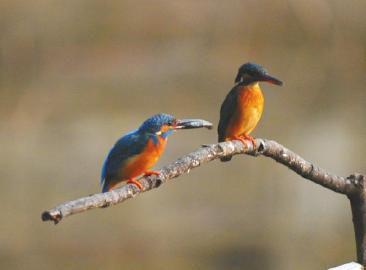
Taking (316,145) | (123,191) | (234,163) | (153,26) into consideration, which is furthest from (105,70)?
(123,191)

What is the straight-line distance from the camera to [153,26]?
6672 mm

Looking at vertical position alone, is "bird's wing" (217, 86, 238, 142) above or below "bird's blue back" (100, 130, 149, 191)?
above

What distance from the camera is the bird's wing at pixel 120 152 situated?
2150 mm

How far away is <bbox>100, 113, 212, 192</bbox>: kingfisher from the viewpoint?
2.14 metres

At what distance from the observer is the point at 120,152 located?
2139 millimetres

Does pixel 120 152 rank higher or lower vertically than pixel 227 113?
lower

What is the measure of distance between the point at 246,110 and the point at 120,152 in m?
0.73

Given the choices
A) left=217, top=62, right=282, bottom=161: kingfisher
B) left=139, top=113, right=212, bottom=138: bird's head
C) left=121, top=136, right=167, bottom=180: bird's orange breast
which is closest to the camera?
left=139, top=113, right=212, bottom=138: bird's head

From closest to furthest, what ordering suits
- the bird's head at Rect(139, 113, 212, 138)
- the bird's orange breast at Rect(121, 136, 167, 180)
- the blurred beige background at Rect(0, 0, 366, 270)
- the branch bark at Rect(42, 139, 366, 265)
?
the branch bark at Rect(42, 139, 366, 265)
the bird's head at Rect(139, 113, 212, 138)
the bird's orange breast at Rect(121, 136, 167, 180)
the blurred beige background at Rect(0, 0, 366, 270)

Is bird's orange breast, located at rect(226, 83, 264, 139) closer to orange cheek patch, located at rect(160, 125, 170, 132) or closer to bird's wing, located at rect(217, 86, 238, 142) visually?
bird's wing, located at rect(217, 86, 238, 142)

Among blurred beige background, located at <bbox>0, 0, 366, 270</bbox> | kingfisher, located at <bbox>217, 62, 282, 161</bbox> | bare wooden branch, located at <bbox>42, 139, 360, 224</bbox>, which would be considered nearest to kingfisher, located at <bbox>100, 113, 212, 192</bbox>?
bare wooden branch, located at <bbox>42, 139, 360, 224</bbox>

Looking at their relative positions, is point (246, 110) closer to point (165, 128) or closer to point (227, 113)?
point (227, 113)

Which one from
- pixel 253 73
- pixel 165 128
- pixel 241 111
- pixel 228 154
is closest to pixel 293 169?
pixel 228 154

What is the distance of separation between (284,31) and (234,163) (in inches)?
35.0
